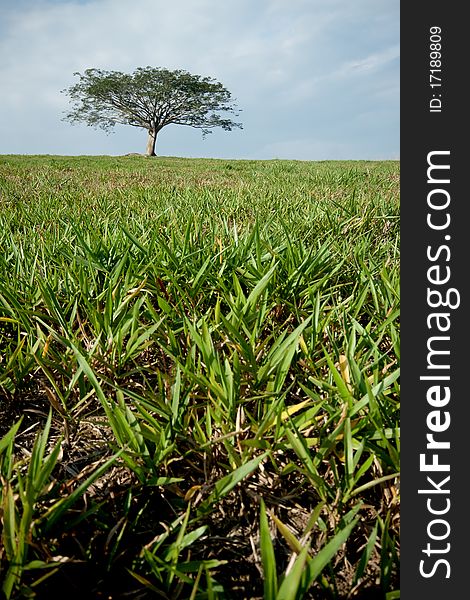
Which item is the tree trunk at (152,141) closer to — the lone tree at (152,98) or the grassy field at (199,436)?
the lone tree at (152,98)

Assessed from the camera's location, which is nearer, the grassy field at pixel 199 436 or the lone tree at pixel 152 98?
the grassy field at pixel 199 436

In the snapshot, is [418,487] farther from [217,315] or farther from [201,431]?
[217,315]

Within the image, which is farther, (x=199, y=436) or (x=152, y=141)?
(x=152, y=141)

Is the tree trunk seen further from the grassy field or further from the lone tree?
the grassy field

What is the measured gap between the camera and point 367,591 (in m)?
0.71

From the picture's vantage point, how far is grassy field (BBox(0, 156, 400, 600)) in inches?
28.0

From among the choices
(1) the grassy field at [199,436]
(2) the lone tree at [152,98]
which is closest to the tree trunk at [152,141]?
(2) the lone tree at [152,98]

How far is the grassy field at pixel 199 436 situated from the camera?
28.0 inches

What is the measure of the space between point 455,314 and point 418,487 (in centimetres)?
34

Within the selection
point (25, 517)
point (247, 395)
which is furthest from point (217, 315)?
point (25, 517)

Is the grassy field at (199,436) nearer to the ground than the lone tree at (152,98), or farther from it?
nearer to the ground

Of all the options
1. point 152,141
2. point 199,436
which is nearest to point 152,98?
point 152,141

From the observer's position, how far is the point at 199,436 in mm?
964

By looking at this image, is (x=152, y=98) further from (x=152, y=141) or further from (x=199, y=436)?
(x=199, y=436)
